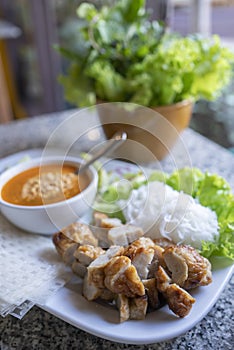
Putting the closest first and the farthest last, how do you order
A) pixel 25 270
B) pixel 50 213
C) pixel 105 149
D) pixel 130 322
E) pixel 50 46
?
1. pixel 130 322
2. pixel 25 270
3. pixel 50 213
4. pixel 105 149
5. pixel 50 46

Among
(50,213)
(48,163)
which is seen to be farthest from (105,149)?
(50,213)

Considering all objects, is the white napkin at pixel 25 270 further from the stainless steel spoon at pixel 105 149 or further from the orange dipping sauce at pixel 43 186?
the stainless steel spoon at pixel 105 149

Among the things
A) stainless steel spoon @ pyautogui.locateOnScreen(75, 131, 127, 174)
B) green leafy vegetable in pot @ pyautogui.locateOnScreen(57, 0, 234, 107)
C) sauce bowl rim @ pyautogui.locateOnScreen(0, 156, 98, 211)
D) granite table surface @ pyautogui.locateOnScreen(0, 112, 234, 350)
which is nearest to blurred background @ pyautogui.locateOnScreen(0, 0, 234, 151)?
green leafy vegetable in pot @ pyautogui.locateOnScreen(57, 0, 234, 107)

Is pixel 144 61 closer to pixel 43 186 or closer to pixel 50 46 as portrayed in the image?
pixel 43 186

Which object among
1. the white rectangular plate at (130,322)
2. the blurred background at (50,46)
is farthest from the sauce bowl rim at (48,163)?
the blurred background at (50,46)

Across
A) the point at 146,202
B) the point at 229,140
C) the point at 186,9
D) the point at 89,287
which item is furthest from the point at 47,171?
the point at 186,9
